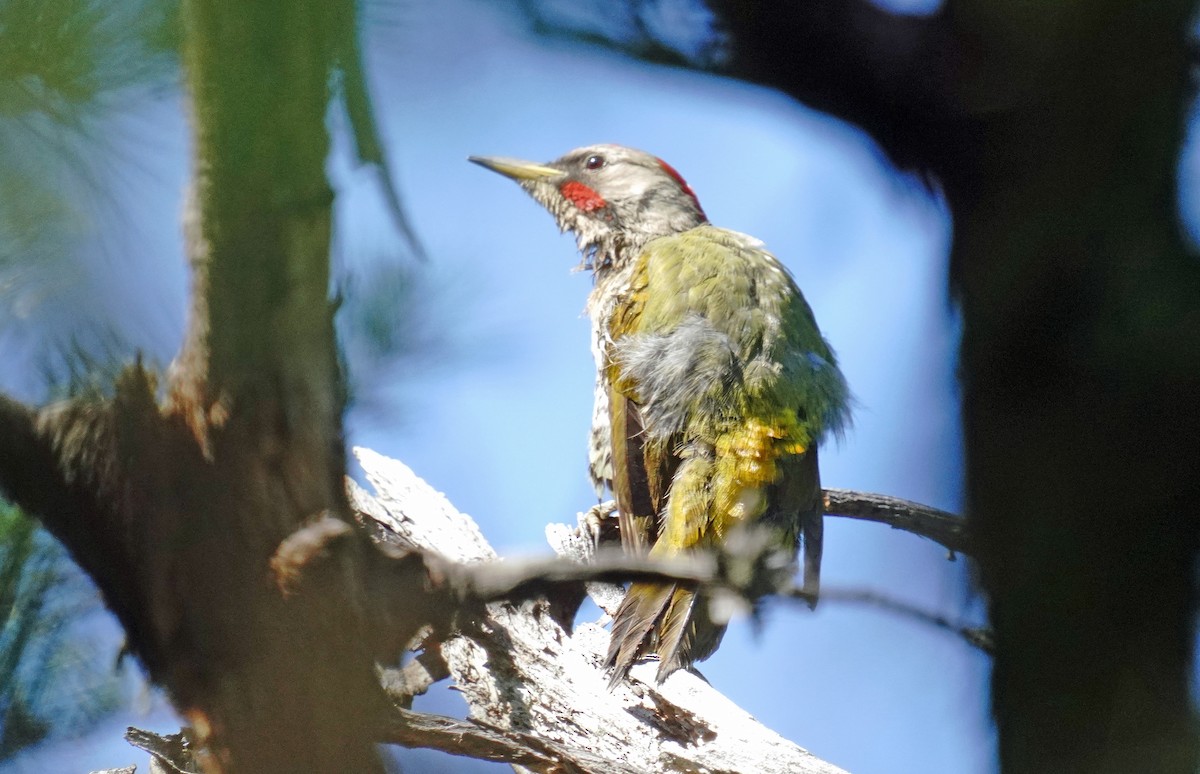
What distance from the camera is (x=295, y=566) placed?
1.56m

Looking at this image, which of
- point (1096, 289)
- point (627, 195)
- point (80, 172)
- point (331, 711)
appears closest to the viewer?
point (80, 172)

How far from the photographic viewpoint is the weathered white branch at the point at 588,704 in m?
3.12

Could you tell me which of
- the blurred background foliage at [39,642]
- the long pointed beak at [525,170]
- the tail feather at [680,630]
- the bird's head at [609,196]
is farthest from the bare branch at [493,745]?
the long pointed beak at [525,170]

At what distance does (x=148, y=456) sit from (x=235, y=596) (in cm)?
25

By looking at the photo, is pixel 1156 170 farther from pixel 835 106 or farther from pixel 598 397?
pixel 598 397

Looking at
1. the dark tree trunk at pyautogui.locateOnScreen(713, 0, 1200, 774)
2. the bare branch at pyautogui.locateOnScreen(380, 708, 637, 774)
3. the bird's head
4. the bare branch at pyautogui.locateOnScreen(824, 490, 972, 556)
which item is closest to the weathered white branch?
the bare branch at pyautogui.locateOnScreen(380, 708, 637, 774)

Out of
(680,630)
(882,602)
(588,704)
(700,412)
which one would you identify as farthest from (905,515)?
(882,602)

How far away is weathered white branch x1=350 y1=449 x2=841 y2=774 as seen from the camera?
312cm

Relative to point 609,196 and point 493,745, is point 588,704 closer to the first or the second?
point 493,745

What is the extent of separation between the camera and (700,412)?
356cm

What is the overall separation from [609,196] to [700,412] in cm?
184

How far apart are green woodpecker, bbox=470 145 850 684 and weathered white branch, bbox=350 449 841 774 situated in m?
0.23

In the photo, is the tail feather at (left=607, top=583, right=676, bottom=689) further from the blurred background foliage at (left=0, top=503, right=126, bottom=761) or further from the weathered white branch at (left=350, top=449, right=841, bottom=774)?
the blurred background foliage at (left=0, top=503, right=126, bottom=761)

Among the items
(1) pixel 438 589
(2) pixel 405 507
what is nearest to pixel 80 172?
(1) pixel 438 589
